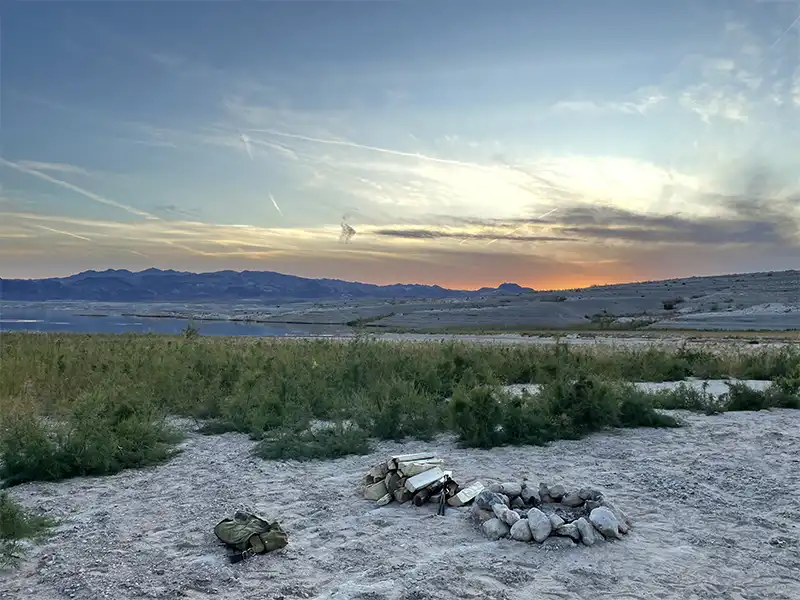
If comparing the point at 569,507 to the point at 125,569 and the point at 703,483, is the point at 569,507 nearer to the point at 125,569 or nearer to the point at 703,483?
the point at 703,483

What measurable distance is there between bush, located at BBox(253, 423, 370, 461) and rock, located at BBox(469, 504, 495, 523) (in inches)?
107

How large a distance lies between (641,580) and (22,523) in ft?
15.8

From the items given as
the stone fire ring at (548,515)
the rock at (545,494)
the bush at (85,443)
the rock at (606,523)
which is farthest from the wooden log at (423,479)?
the bush at (85,443)

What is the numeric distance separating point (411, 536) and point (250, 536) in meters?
1.31

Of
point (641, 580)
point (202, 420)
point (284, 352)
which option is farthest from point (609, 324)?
point (641, 580)

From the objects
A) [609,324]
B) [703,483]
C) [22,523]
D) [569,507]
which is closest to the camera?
[22,523]

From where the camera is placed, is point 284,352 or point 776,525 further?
point 284,352

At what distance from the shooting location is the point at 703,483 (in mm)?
6793

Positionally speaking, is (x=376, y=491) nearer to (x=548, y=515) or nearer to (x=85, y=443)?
(x=548, y=515)

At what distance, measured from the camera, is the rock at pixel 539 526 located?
5.20m

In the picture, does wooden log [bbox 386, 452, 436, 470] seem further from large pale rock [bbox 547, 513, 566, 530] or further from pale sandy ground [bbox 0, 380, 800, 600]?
large pale rock [bbox 547, 513, 566, 530]

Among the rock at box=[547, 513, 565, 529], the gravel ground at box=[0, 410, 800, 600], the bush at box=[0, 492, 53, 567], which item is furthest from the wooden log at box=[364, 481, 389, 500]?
the bush at box=[0, 492, 53, 567]

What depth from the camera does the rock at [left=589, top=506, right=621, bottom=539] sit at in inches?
206

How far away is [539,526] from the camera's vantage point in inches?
206
